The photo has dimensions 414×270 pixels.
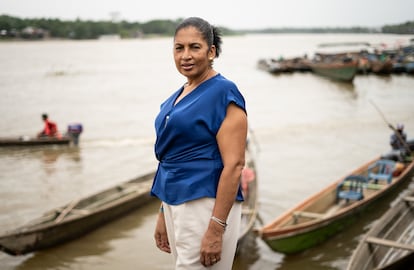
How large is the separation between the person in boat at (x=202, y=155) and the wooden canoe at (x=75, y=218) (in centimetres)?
484

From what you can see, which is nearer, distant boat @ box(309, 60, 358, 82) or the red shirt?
the red shirt

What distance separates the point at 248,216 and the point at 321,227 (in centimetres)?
102

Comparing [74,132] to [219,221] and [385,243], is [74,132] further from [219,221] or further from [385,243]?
[219,221]

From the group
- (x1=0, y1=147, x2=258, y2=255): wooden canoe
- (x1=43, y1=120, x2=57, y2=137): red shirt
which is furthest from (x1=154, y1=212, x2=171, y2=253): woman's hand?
(x1=43, y1=120, x2=57, y2=137): red shirt

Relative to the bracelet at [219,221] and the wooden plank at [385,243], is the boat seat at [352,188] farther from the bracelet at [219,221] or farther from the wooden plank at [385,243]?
the bracelet at [219,221]

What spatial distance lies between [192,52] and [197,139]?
34 centimetres

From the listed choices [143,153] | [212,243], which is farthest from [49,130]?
Result: [212,243]

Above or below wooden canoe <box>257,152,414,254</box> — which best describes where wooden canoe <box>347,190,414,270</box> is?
above

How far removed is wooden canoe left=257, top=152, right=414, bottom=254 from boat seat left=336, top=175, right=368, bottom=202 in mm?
65

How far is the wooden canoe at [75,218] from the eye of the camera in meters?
5.96

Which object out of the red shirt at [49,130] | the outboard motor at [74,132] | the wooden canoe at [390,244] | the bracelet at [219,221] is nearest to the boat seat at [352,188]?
the wooden canoe at [390,244]

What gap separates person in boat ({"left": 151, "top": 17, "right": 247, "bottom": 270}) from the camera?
5.31ft

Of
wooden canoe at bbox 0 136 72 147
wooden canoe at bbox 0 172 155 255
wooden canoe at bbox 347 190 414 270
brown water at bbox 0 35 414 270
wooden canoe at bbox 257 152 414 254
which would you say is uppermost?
wooden canoe at bbox 347 190 414 270

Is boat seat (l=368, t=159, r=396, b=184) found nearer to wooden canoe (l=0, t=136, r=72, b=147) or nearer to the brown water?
the brown water
